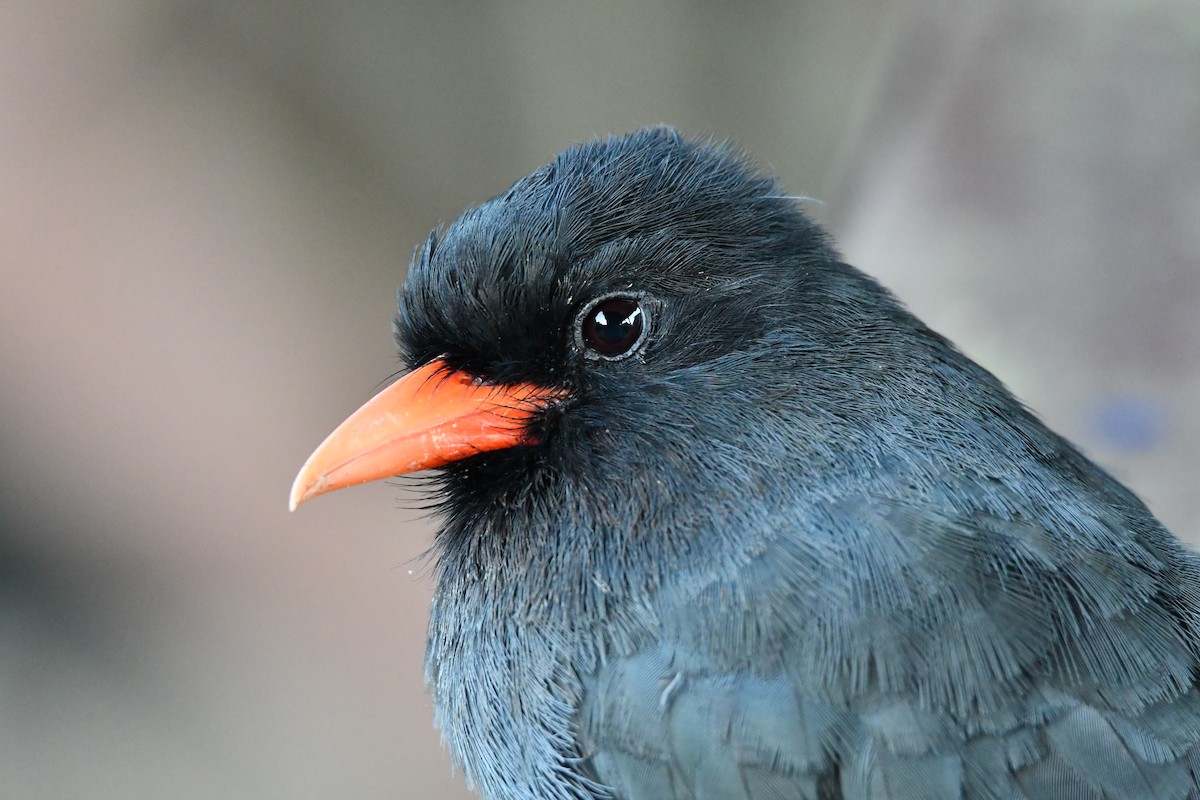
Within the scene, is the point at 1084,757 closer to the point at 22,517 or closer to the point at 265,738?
the point at 265,738

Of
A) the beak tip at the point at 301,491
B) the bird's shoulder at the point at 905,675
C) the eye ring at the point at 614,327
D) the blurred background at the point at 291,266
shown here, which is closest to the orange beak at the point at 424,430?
the beak tip at the point at 301,491

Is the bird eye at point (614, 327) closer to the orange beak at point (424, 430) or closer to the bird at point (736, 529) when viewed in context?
the bird at point (736, 529)

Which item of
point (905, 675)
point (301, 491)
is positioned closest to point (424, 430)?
point (301, 491)

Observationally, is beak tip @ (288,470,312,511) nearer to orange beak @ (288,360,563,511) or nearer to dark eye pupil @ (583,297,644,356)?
orange beak @ (288,360,563,511)

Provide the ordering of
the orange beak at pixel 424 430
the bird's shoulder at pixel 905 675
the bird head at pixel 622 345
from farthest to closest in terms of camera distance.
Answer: the orange beak at pixel 424 430 → the bird head at pixel 622 345 → the bird's shoulder at pixel 905 675

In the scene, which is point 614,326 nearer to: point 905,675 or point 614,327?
point 614,327
